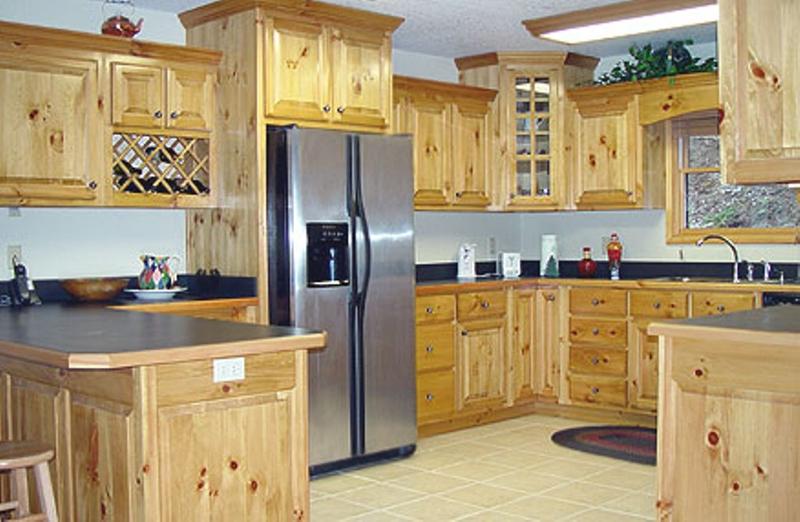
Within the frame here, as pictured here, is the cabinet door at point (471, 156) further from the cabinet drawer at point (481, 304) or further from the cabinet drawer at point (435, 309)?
the cabinet drawer at point (435, 309)

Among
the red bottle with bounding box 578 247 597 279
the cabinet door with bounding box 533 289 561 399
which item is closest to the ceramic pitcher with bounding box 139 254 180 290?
the cabinet door with bounding box 533 289 561 399

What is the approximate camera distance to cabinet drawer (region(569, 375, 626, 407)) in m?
6.16

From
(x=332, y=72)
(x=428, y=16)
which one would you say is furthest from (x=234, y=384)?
(x=428, y=16)

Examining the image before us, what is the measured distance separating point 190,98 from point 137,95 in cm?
31

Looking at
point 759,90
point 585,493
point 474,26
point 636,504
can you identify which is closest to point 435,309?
point 585,493

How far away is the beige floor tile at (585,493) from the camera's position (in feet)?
15.0

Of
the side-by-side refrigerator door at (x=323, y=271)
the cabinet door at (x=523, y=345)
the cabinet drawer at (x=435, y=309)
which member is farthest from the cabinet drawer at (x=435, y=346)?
the side-by-side refrigerator door at (x=323, y=271)

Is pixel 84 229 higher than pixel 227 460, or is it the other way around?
pixel 84 229

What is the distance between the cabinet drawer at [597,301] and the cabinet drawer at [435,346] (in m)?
0.93

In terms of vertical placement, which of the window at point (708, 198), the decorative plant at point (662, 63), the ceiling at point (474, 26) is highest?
the ceiling at point (474, 26)

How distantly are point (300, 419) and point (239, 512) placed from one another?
1.15 feet

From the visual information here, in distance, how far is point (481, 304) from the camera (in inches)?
244

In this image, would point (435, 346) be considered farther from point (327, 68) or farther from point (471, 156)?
point (327, 68)

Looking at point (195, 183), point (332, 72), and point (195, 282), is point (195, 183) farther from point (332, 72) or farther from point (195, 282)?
point (332, 72)
